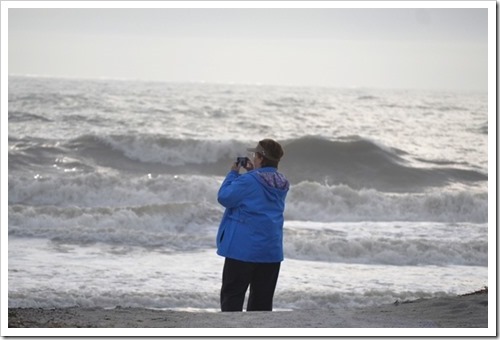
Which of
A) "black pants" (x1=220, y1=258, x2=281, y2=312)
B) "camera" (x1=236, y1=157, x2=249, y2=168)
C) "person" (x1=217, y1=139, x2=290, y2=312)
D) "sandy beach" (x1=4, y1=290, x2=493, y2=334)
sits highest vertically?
"camera" (x1=236, y1=157, x2=249, y2=168)

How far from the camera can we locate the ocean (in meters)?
10.7

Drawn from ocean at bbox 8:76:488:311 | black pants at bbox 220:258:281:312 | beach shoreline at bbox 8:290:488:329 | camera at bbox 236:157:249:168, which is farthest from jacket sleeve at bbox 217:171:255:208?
ocean at bbox 8:76:488:311

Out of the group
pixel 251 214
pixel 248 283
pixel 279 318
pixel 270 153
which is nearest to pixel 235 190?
pixel 251 214

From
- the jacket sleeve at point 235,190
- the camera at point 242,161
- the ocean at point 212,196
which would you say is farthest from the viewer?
the ocean at point 212,196

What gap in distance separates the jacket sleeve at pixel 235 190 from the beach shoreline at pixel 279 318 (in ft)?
2.95

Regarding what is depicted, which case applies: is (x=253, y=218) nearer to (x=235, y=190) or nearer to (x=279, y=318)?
(x=235, y=190)

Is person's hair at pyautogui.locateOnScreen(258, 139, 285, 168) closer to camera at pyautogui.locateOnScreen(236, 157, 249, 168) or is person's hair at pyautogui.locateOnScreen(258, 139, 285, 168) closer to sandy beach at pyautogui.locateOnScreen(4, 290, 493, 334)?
camera at pyautogui.locateOnScreen(236, 157, 249, 168)

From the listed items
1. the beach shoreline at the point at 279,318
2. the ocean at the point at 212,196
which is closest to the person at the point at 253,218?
the beach shoreline at the point at 279,318

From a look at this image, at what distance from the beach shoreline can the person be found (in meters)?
0.38

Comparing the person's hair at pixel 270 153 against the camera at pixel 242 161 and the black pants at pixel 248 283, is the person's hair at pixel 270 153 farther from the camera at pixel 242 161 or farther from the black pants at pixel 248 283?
the black pants at pixel 248 283

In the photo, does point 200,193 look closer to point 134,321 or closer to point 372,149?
point 372,149

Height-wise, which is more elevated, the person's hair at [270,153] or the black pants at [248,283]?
the person's hair at [270,153]

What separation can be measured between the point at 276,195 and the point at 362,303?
380 centimetres

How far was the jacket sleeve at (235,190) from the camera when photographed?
254 inches
